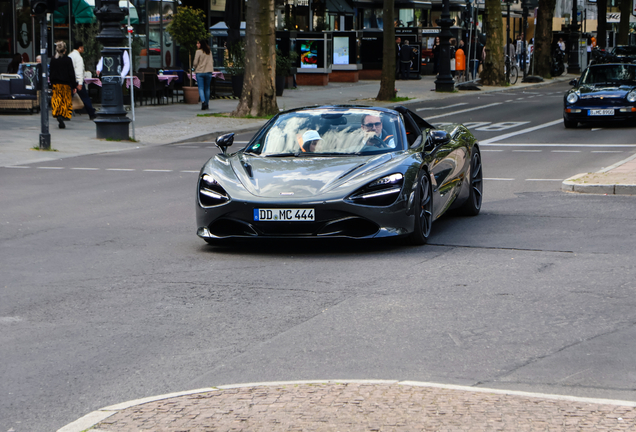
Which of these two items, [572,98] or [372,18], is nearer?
[572,98]

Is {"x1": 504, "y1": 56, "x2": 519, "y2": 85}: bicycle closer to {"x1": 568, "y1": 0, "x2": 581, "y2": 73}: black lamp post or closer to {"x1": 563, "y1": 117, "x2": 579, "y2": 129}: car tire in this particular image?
{"x1": 568, "y1": 0, "x2": 581, "y2": 73}: black lamp post

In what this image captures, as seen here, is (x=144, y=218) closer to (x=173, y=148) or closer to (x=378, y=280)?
(x=378, y=280)

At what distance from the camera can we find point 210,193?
8.52 meters

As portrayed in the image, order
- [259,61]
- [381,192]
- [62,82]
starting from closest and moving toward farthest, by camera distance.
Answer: [381,192] → [62,82] → [259,61]

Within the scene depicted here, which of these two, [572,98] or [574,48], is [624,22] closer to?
[574,48]

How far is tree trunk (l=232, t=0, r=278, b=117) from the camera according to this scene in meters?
26.0

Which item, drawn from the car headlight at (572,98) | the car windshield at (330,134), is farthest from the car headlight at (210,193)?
the car headlight at (572,98)

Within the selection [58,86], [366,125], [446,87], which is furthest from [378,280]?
[446,87]

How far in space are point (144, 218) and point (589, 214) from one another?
477 centimetres

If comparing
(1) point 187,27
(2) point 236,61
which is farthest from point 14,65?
(2) point 236,61

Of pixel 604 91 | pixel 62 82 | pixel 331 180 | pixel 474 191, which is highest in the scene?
pixel 62 82

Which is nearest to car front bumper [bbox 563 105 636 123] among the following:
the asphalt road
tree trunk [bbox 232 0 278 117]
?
tree trunk [bbox 232 0 278 117]

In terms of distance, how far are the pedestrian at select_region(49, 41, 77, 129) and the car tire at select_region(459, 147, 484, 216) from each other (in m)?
13.7

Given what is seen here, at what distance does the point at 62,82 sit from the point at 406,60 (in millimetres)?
29394
